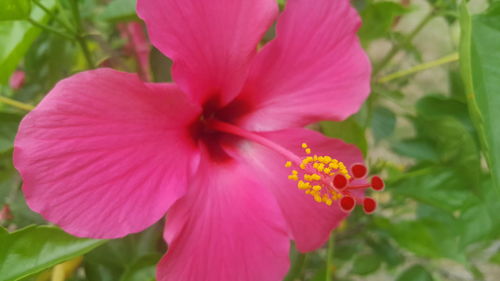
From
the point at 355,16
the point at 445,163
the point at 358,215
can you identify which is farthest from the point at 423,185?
the point at 355,16

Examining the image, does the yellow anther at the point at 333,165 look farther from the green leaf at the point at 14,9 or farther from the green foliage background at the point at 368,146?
the green leaf at the point at 14,9

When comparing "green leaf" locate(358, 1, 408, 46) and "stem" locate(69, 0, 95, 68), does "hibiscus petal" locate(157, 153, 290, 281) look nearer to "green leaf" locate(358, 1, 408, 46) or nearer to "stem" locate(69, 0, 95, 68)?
"stem" locate(69, 0, 95, 68)

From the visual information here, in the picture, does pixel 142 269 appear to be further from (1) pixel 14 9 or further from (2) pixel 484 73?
(2) pixel 484 73

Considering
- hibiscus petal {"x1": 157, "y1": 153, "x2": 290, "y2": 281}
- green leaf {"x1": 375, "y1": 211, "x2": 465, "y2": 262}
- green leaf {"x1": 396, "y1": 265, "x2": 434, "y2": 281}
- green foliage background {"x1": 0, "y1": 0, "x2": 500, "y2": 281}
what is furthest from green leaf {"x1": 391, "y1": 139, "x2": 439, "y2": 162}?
hibiscus petal {"x1": 157, "y1": 153, "x2": 290, "y2": 281}

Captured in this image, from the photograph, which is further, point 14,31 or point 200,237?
point 14,31

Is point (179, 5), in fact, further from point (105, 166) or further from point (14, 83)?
point (14, 83)

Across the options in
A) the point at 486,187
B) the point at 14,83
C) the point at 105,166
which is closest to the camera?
the point at 105,166

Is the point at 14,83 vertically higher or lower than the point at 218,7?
lower
